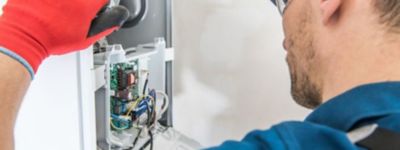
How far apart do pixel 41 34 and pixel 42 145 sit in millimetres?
236

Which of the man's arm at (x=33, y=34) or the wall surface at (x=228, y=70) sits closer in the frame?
the man's arm at (x=33, y=34)

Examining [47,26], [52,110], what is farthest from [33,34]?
[52,110]

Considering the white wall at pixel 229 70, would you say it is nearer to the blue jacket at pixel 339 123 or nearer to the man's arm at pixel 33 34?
the man's arm at pixel 33 34

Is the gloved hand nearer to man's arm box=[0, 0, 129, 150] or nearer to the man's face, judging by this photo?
man's arm box=[0, 0, 129, 150]

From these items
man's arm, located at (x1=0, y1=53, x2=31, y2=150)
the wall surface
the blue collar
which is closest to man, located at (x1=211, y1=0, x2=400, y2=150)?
the blue collar

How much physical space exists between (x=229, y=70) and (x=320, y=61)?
1073 mm

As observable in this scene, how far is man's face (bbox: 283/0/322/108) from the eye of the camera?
1.90 feet

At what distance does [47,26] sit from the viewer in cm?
61

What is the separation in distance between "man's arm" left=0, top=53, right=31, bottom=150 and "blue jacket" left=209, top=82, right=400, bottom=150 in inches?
11.8

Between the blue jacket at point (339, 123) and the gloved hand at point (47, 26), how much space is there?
0.32 metres

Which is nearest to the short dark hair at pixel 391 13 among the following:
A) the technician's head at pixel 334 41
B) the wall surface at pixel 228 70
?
the technician's head at pixel 334 41

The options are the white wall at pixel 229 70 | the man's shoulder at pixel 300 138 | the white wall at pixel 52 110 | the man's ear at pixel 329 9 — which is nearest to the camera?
the man's shoulder at pixel 300 138

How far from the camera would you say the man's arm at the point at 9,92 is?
0.55 meters

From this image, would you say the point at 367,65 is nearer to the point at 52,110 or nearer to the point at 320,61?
the point at 320,61
